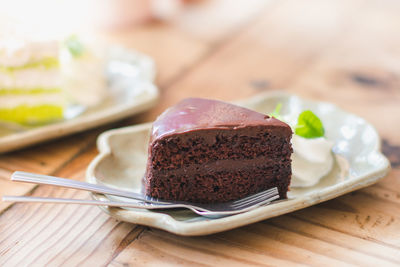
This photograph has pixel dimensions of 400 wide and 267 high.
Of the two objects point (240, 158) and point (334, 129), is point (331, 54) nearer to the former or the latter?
point (334, 129)

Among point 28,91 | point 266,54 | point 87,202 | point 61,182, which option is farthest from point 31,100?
point 266,54

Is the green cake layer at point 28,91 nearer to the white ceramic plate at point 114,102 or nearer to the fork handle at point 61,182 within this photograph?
the white ceramic plate at point 114,102

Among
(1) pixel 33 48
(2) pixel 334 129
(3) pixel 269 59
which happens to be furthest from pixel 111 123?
(3) pixel 269 59

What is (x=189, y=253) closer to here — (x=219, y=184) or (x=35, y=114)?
(x=219, y=184)

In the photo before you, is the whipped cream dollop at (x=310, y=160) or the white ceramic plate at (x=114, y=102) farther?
the white ceramic plate at (x=114, y=102)

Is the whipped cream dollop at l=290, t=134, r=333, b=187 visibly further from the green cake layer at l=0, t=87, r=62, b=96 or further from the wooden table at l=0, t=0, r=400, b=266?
the green cake layer at l=0, t=87, r=62, b=96

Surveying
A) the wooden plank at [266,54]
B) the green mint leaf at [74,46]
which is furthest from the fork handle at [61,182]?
the green mint leaf at [74,46]

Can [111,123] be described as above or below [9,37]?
below
